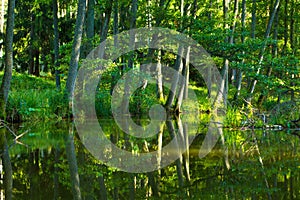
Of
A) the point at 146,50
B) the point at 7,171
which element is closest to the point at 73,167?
the point at 7,171

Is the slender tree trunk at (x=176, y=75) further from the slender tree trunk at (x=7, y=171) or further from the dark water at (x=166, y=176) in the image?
the slender tree trunk at (x=7, y=171)

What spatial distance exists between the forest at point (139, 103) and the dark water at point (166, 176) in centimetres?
2

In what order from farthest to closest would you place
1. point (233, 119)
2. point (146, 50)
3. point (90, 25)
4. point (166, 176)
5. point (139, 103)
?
point (139, 103) → point (146, 50) → point (90, 25) → point (233, 119) → point (166, 176)

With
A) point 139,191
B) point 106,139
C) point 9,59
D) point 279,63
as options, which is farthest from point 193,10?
point 139,191

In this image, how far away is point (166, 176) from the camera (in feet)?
16.6

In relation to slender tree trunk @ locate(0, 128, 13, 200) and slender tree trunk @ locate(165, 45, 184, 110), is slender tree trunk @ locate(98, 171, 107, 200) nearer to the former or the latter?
slender tree trunk @ locate(0, 128, 13, 200)

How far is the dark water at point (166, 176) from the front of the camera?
4168 millimetres

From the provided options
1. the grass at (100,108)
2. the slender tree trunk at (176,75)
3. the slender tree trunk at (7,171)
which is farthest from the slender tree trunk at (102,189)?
the slender tree trunk at (176,75)

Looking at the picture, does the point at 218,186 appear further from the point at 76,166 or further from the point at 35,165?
the point at 35,165

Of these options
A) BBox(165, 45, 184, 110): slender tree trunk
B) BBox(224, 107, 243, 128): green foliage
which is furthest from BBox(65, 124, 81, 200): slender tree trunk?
BBox(165, 45, 184, 110): slender tree trunk

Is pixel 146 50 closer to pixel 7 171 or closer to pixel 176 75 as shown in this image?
pixel 176 75

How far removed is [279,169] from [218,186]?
1208mm

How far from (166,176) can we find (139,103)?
1412cm

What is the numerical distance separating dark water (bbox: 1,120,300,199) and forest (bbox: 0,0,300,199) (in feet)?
0.05
